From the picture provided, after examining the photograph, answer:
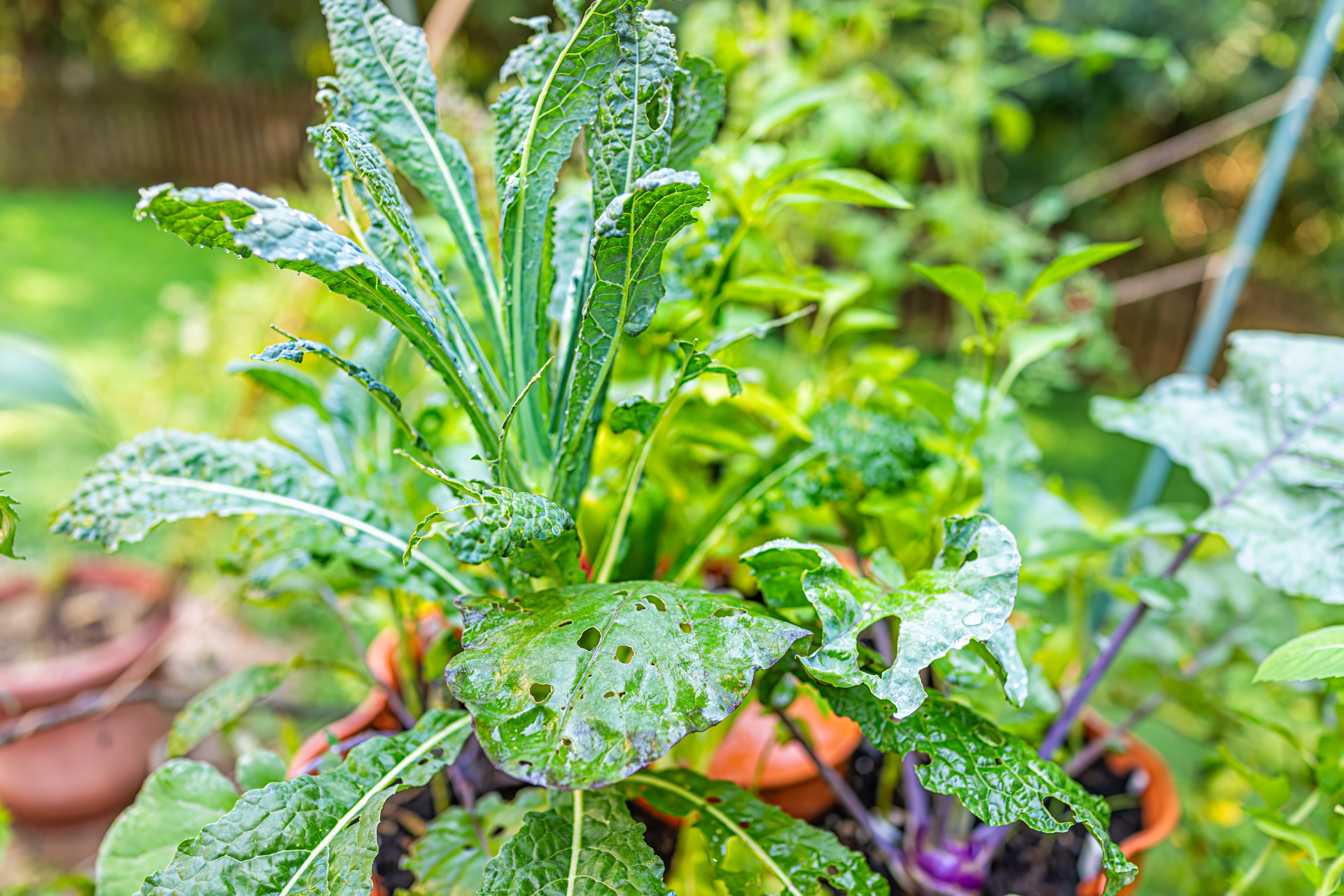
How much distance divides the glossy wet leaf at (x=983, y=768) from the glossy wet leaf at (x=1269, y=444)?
0.26 metres

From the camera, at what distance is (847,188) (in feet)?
2.17

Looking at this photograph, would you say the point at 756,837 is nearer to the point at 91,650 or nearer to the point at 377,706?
the point at 377,706

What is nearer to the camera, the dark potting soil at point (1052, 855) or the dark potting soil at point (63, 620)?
the dark potting soil at point (1052, 855)

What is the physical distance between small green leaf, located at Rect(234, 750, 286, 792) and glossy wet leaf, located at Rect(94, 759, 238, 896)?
14mm

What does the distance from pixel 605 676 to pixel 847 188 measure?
42cm

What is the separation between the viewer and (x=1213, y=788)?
1251 millimetres

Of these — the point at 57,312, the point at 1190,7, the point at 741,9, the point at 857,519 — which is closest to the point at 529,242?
the point at 857,519

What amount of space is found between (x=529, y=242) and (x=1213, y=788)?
1.28 m

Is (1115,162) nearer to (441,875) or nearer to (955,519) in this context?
(955,519)

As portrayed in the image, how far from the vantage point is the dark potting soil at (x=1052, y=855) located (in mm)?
797

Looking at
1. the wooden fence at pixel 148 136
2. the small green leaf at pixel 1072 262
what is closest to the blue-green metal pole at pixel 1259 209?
the small green leaf at pixel 1072 262

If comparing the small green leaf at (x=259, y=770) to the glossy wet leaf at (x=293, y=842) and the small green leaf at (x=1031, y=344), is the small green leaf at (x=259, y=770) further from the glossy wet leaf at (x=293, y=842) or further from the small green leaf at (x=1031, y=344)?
the small green leaf at (x=1031, y=344)

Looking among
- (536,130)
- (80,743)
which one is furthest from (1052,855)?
(80,743)

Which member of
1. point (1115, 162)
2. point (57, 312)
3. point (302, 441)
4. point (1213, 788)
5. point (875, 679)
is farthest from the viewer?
point (57, 312)
